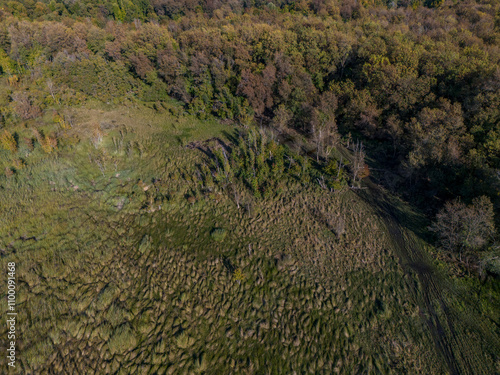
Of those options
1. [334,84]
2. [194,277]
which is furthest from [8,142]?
[334,84]

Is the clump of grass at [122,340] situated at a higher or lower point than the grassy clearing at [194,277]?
lower

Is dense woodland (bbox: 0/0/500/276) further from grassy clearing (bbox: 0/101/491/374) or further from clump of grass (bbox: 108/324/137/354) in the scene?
clump of grass (bbox: 108/324/137/354)

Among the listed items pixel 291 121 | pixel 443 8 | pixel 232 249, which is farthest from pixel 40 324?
pixel 443 8

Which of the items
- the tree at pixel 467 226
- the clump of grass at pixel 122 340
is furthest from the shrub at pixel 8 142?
the tree at pixel 467 226

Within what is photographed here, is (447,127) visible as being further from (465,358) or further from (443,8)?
(443,8)

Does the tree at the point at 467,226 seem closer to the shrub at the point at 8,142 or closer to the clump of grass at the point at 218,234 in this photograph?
the clump of grass at the point at 218,234

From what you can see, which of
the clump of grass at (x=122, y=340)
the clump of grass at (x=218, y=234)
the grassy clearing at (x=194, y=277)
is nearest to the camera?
the grassy clearing at (x=194, y=277)
